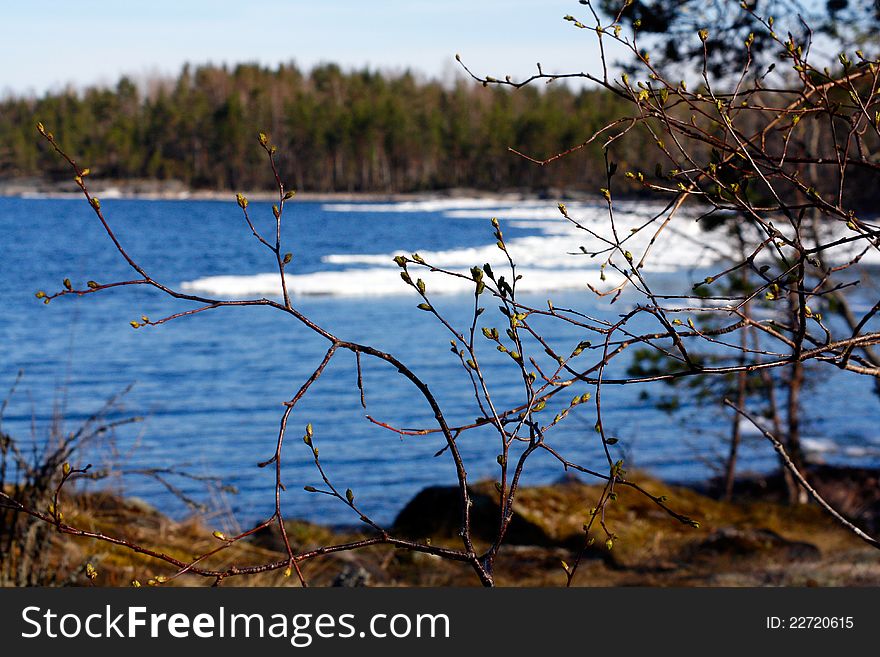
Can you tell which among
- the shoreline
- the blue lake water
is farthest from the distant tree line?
the blue lake water

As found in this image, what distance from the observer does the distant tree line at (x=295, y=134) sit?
243ft

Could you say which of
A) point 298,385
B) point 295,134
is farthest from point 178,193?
point 298,385

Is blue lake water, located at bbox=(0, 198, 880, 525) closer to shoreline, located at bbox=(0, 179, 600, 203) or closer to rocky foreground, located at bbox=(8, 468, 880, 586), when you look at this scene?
rocky foreground, located at bbox=(8, 468, 880, 586)

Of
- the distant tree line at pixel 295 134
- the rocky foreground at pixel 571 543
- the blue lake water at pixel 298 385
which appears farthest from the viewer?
the distant tree line at pixel 295 134

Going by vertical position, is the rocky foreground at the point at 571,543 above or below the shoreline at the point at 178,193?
below

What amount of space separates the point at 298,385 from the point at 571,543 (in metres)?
7.01

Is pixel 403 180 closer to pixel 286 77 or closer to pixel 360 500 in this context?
pixel 286 77

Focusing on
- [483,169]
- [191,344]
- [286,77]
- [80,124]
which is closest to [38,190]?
[80,124]

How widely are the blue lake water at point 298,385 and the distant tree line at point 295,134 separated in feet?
147

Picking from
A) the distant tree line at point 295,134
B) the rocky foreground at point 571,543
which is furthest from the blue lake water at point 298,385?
the distant tree line at point 295,134

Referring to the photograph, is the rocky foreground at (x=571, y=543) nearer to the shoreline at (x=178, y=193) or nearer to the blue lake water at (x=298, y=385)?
the blue lake water at (x=298, y=385)

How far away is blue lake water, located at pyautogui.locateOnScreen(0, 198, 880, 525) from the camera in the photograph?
33.4 feet

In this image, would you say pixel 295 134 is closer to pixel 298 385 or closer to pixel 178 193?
pixel 178 193

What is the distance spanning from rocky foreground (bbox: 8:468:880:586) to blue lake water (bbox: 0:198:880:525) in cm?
50
